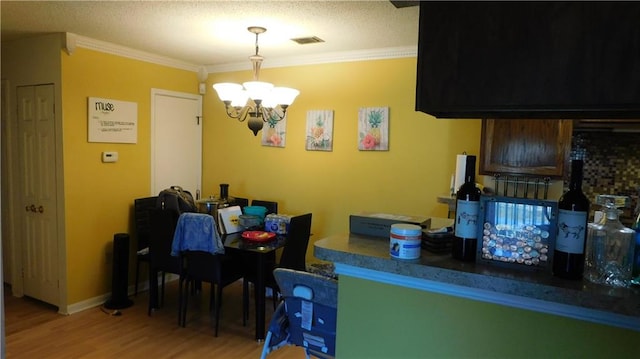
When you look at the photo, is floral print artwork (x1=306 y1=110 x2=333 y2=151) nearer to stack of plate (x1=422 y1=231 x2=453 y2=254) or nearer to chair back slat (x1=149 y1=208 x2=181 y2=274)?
chair back slat (x1=149 y1=208 x2=181 y2=274)

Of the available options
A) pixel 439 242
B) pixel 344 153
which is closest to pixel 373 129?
pixel 344 153

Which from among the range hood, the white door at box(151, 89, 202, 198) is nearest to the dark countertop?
the range hood

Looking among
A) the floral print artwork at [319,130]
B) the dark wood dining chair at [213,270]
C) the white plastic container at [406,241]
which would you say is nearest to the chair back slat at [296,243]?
the dark wood dining chair at [213,270]

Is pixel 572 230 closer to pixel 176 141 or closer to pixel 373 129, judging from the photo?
pixel 373 129

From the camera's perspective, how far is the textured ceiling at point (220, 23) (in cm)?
271

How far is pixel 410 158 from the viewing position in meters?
3.79

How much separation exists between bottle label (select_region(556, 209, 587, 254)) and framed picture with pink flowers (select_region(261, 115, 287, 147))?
3415mm

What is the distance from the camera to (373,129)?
3.92 metres

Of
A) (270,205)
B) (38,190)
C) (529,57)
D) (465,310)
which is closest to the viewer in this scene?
(529,57)

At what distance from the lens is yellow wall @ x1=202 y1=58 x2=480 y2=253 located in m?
3.71

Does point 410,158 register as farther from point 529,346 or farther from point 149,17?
point 529,346

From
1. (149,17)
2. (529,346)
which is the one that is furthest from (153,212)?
(529,346)

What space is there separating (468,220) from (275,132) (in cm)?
330

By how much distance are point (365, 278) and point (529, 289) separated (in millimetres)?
524
